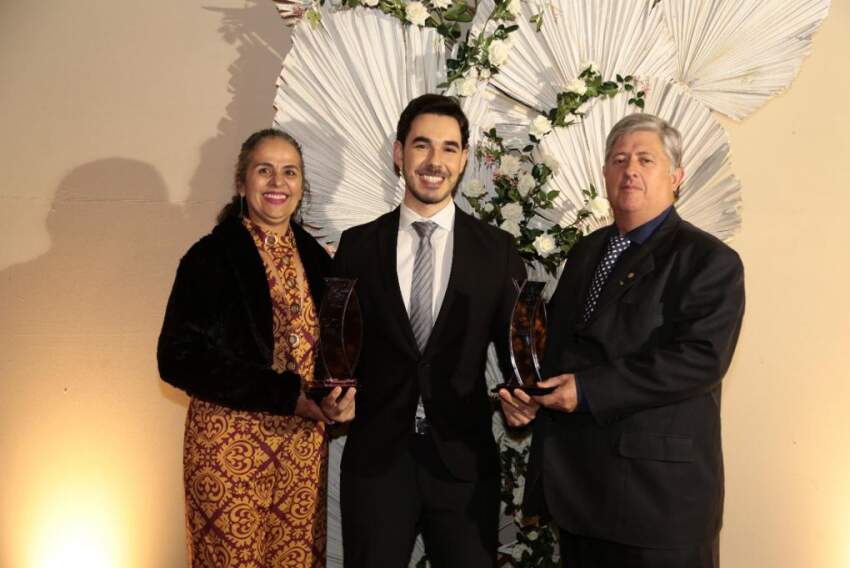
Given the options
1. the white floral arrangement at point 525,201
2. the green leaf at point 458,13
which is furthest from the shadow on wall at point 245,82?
the white floral arrangement at point 525,201

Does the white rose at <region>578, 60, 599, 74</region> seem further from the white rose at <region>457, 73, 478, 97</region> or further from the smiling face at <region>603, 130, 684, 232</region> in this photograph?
the smiling face at <region>603, 130, 684, 232</region>

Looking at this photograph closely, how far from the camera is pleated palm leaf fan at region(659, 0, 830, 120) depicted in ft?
9.02

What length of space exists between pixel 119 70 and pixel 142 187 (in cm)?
47

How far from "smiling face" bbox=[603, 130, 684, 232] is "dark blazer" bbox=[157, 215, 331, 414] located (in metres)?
1.03

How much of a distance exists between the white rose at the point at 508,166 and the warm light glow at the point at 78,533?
2005mm

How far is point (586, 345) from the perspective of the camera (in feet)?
6.68

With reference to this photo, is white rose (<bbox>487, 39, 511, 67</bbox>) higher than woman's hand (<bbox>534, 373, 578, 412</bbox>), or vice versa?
white rose (<bbox>487, 39, 511, 67</bbox>)

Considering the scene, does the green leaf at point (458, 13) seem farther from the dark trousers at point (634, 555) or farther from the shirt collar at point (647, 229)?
the dark trousers at point (634, 555)

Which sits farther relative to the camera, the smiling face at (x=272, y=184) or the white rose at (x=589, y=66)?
the white rose at (x=589, y=66)

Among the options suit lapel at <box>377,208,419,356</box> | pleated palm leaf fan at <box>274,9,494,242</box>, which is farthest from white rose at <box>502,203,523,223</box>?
suit lapel at <box>377,208,419,356</box>

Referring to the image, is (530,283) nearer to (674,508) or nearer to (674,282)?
(674,282)

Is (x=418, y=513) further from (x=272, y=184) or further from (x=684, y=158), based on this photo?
(x=684, y=158)

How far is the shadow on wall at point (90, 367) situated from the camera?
303cm

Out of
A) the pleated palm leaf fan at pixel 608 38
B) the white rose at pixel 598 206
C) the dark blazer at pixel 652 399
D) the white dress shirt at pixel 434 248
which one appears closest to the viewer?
the dark blazer at pixel 652 399
